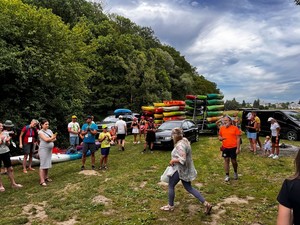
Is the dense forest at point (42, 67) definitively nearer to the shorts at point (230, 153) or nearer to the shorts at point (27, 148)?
the shorts at point (27, 148)

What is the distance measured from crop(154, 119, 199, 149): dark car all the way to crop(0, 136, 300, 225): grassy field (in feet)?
9.29

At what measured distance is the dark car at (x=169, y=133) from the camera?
44.7 feet

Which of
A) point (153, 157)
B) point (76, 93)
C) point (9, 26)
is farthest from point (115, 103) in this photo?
point (153, 157)

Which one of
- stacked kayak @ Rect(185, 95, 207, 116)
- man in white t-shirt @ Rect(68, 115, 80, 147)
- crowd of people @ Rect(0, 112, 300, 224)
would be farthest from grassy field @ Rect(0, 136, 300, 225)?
stacked kayak @ Rect(185, 95, 207, 116)

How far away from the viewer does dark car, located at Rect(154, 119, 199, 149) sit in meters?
13.6

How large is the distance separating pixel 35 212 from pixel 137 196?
2417 millimetres

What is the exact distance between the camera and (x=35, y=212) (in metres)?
6.02

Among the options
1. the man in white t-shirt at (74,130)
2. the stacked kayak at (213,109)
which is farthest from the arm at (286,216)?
the stacked kayak at (213,109)

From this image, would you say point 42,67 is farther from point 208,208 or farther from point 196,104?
point 208,208

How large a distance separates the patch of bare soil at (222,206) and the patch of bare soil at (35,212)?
3.58 m

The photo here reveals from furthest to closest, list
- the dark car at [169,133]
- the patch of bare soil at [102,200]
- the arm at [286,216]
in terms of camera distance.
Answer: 1. the dark car at [169,133]
2. the patch of bare soil at [102,200]
3. the arm at [286,216]

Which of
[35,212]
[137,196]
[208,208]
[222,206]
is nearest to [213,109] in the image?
[137,196]

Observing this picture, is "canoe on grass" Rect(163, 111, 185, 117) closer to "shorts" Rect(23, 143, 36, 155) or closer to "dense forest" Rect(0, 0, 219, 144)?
"dense forest" Rect(0, 0, 219, 144)

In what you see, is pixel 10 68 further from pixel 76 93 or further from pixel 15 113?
pixel 76 93
